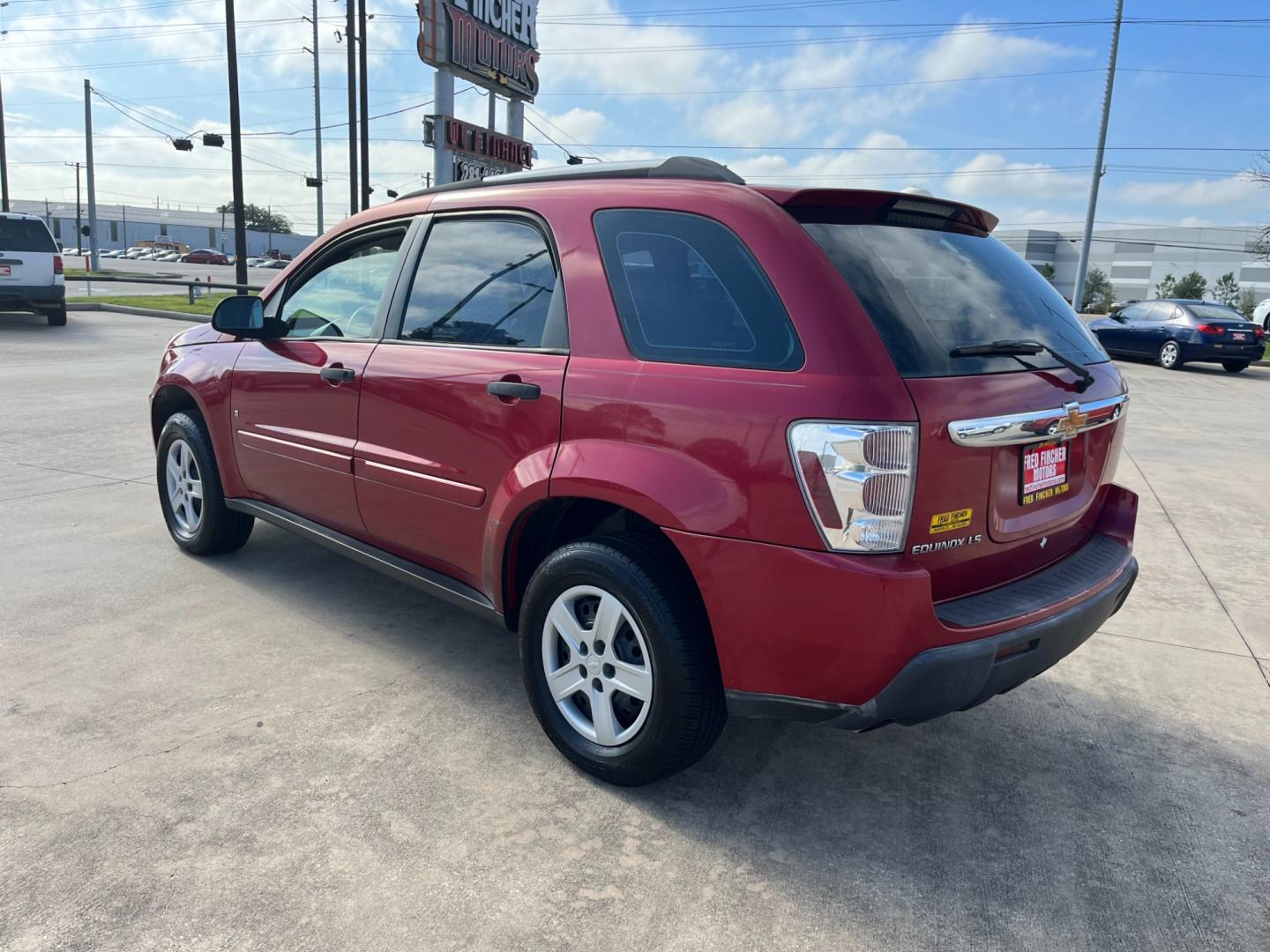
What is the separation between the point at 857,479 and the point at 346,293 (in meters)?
2.58

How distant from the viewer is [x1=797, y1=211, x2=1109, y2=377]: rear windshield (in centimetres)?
242

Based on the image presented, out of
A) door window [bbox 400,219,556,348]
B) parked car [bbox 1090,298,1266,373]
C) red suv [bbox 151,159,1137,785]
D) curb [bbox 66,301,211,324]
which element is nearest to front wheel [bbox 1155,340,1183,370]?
parked car [bbox 1090,298,1266,373]

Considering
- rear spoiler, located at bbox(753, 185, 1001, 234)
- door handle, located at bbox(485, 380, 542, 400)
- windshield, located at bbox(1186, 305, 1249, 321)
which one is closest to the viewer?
rear spoiler, located at bbox(753, 185, 1001, 234)

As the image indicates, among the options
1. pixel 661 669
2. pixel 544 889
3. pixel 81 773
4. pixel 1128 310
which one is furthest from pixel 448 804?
pixel 1128 310

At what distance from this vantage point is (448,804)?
8.85 feet

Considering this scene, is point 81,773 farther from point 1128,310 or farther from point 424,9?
point 1128,310

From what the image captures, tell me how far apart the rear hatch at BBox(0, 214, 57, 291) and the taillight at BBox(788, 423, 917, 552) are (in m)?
17.7

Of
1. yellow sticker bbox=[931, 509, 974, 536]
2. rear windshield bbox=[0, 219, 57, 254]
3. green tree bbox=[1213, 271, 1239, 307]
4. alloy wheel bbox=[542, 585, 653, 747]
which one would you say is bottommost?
alloy wheel bbox=[542, 585, 653, 747]

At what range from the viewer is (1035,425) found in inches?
101

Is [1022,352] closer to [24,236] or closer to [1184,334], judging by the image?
[1184,334]

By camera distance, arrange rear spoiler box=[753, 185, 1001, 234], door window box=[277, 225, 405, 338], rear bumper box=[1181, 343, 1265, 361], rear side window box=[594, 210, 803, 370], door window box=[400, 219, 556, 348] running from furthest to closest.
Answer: rear bumper box=[1181, 343, 1265, 361] → door window box=[277, 225, 405, 338] → door window box=[400, 219, 556, 348] → rear spoiler box=[753, 185, 1001, 234] → rear side window box=[594, 210, 803, 370]

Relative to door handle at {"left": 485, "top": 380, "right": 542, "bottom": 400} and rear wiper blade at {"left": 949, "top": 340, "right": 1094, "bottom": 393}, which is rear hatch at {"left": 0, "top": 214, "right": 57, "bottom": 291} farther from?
rear wiper blade at {"left": 949, "top": 340, "right": 1094, "bottom": 393}

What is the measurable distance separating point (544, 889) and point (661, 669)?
63 centimetres

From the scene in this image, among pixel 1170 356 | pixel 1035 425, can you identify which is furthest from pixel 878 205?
pixel 1170 356
